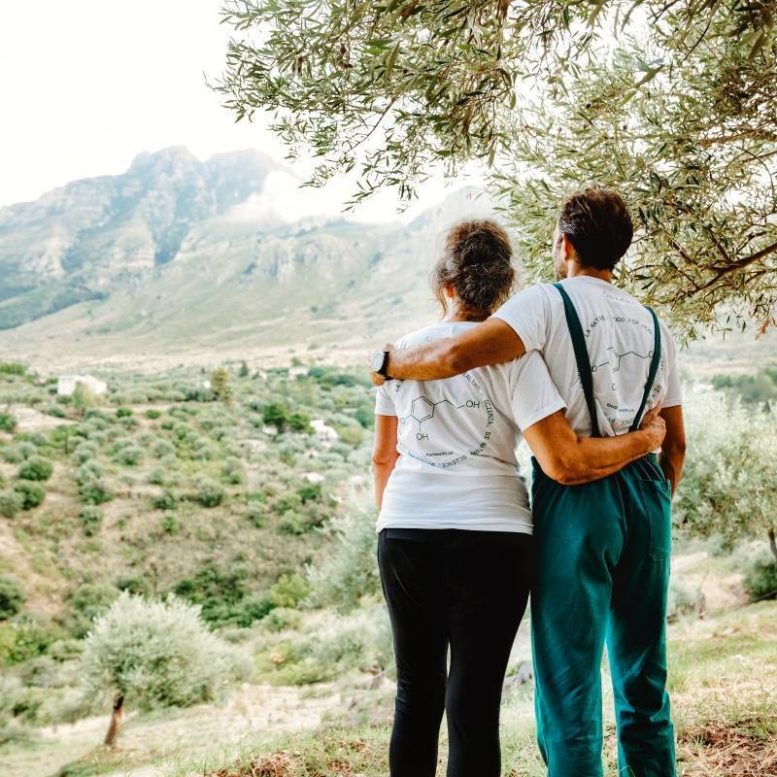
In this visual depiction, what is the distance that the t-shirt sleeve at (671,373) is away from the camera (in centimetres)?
196

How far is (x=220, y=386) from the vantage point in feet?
209

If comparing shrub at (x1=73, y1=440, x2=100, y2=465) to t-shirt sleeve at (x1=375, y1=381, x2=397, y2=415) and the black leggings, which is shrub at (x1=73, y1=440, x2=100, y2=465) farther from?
the black leggings

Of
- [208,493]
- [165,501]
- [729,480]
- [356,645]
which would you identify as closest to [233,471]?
[208,493]

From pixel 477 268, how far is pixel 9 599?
40.6 meters

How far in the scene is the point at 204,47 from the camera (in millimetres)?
3674

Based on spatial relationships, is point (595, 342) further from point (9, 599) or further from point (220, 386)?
point (220, 386)

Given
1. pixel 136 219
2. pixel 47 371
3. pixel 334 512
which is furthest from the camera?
pixel 136 219

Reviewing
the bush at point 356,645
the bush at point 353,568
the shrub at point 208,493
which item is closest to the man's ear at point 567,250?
the bush at point 356,645

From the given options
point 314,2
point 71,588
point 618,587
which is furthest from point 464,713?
point 71,588

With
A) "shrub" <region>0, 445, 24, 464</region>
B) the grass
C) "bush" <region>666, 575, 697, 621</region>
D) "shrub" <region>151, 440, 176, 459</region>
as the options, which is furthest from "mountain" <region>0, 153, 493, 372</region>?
the grass

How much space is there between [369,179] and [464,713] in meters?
2.78

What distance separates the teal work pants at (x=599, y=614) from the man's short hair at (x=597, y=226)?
0.63 m

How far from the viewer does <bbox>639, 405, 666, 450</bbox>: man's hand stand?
1.87 metres

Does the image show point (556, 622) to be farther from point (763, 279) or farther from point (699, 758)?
point (763, 279)
